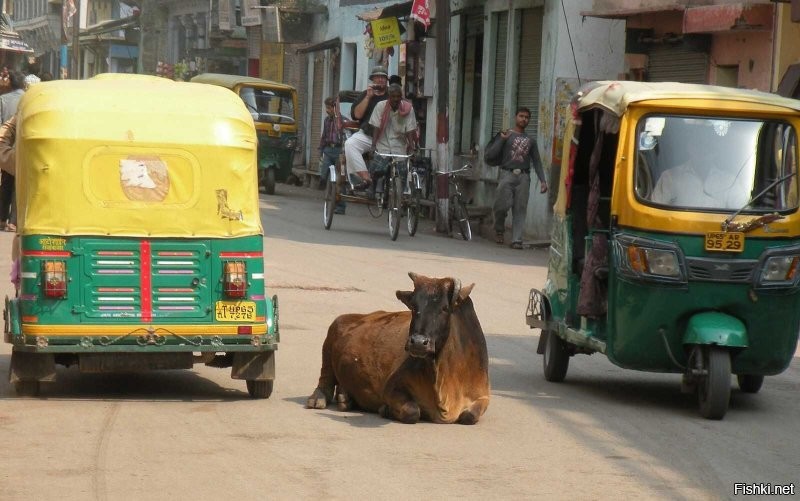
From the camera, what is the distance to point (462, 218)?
2430 cm

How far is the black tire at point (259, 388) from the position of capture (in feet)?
32.8

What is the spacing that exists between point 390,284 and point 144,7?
46.7 metres

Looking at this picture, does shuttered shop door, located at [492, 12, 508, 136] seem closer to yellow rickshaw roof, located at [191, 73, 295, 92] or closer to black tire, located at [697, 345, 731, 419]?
yellow rickshaw roof, located at [191, 73, 295, 92]

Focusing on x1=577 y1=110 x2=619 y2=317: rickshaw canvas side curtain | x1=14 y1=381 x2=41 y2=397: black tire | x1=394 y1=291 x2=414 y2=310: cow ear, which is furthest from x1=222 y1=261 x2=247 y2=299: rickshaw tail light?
x1=577 y1=110 x2=619 y2=317: rickshaw canvas side curtain

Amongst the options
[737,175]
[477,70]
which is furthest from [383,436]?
[477,70]

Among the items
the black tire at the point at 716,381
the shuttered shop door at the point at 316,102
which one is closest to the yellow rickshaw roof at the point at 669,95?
the black tire at the point at 716,381

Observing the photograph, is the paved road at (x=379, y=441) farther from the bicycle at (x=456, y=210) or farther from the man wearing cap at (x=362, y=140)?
the bicycle at (x=456, y=210)

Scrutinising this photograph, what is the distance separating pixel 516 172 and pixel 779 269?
13.4 m

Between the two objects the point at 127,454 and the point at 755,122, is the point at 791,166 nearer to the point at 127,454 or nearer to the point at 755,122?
the point at 755,122

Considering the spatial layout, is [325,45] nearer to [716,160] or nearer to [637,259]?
[716,160]

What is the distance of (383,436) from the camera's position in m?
8.78

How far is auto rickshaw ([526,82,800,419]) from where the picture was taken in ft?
32.1

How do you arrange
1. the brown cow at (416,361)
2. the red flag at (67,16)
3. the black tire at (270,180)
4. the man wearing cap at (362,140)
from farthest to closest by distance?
the red flag at (67,16), the black tire at (270,180), the man wearing cap at (362,140), the brown cow at (416,361)

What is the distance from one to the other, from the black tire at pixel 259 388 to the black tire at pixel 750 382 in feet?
11.2
